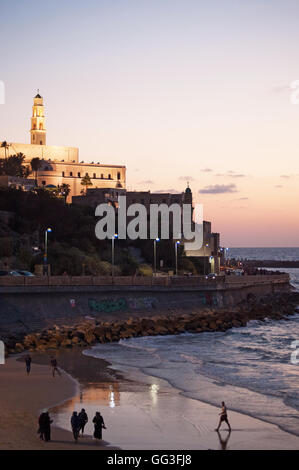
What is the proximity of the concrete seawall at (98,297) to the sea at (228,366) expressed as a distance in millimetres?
6067

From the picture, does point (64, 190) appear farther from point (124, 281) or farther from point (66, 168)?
point (124, 281)

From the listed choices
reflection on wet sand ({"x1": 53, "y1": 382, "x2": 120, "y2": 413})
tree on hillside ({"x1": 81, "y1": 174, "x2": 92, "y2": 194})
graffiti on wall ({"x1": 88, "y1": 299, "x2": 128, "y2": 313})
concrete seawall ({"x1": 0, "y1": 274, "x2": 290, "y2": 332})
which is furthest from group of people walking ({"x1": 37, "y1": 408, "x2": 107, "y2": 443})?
tree on hillside ({"x1": 81, "y1": 174, "x2": 92, "y2": 194})

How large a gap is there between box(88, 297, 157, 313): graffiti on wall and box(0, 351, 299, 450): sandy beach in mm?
20739

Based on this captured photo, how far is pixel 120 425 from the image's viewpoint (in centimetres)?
3034

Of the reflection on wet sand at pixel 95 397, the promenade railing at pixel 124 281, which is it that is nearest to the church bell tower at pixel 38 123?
the promenade railing at pixel 124 281

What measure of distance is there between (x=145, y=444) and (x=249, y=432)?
17.1ft

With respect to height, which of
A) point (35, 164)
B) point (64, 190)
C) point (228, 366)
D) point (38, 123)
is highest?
point (38, 123)

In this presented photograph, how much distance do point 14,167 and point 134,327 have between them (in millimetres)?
110909

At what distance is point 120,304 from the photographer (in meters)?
67.9

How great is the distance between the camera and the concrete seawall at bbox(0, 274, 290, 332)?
58500 millimetres

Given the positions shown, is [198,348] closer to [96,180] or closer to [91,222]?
[91,222]

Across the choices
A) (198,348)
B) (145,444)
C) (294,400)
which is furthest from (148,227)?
(145,444)

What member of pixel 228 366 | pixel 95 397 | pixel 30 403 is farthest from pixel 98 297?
pixel 30 403

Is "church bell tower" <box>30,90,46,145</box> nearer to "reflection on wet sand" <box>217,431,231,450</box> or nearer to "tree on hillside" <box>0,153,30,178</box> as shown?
"tree on hillside" <box>0,153,30,178</box>
